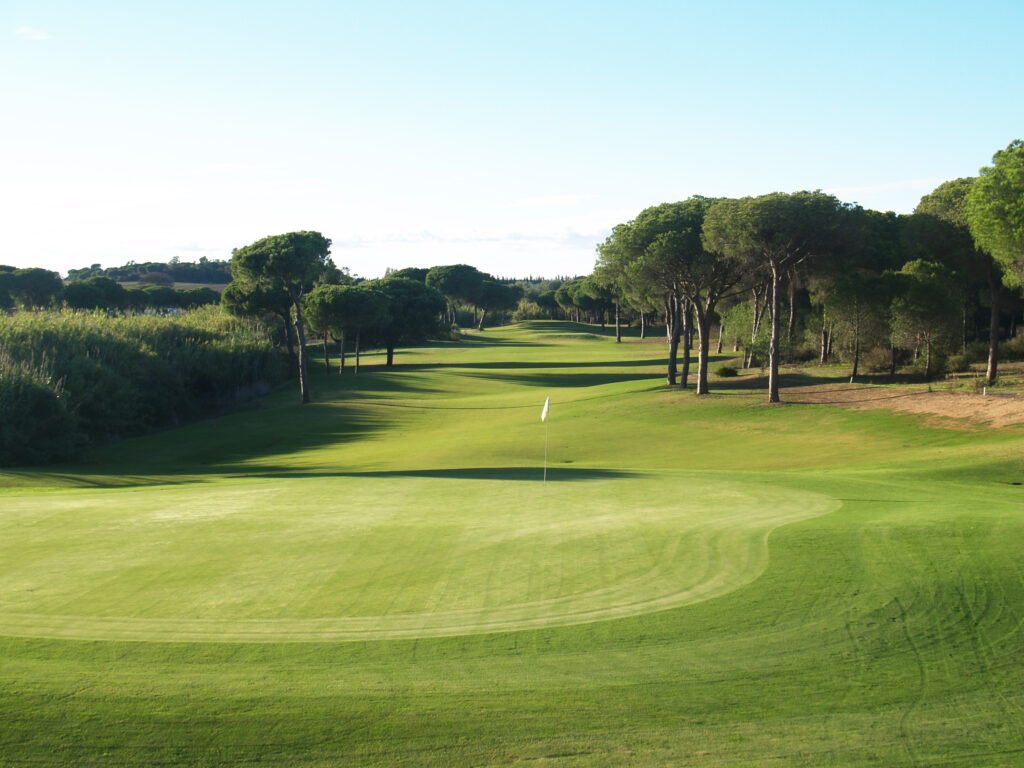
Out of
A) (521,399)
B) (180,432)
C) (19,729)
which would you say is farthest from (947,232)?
(19,729)

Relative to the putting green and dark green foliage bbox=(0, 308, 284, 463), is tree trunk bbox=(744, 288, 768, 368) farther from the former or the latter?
the putting green

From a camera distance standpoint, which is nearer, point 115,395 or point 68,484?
point 68,484

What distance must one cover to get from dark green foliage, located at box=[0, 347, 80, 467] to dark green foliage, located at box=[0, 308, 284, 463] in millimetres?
52

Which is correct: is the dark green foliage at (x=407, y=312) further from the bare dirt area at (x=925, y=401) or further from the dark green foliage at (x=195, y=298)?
the bare dirt area at (x=925, y=401)

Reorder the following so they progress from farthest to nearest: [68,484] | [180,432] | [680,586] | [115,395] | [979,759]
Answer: [180,432] < [115,395] < [68,484] < [680,586] < [979,759]

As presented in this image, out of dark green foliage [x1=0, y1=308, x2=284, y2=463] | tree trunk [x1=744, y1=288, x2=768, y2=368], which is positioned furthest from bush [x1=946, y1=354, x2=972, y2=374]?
dark green foliage [x1=0, y1=308, x2=284, y2=463]

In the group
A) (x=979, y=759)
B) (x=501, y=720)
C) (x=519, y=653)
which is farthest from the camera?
(x=519, y=653)

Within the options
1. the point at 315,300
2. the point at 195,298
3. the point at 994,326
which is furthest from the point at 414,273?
the point at 994,326

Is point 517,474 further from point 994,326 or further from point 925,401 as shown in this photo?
point 994,326

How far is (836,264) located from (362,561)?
42.4 m

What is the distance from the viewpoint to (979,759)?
5266mm

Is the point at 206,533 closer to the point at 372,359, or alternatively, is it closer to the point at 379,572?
the point at 379,572

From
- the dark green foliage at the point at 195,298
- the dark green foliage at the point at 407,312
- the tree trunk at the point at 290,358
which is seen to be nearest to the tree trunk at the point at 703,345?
the dark green foliage at the point at 407,312

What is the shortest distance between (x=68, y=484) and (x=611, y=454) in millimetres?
18378
